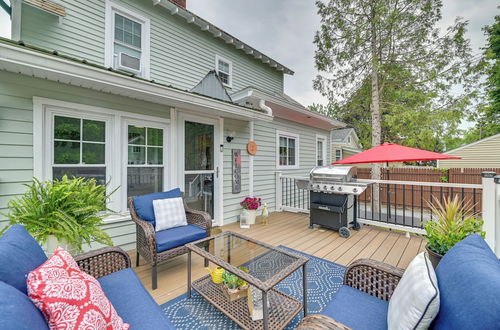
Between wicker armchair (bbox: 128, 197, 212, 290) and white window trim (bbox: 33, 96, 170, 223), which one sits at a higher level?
white window trim (bbox: 33, 96, 170, 223)

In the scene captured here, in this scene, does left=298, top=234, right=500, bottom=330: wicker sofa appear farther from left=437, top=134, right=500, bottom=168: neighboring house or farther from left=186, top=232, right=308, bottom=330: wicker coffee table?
left=437, top=134, right=500, bottom=168: neighboring house

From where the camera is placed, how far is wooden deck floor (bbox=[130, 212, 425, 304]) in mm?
2621

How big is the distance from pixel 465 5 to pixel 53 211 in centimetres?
964

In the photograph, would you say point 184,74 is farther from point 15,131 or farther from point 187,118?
point 15,131

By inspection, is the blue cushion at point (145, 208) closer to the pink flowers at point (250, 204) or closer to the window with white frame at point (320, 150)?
the pink flowers at point (250, 204)

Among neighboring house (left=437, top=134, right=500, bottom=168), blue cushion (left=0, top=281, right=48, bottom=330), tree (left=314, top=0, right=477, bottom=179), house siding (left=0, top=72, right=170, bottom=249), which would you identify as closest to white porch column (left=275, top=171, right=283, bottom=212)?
tree (left=314, top=0, right=477, bottom=179)

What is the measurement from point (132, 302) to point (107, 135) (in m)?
2.66

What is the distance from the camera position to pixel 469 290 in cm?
87

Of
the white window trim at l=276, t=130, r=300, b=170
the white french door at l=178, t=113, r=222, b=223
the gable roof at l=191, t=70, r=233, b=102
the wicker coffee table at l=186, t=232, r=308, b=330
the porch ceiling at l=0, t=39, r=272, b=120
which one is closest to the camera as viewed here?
the wicker coffee table at l=186, t=232, r=308, b=330

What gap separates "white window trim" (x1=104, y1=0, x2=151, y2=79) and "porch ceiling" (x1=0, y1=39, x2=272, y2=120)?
1.12 meters

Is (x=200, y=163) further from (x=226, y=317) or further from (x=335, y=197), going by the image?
(x=226, y=317)

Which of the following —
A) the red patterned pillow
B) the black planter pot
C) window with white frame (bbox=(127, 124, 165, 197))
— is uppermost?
window with white frame (bbox=(127, 124, 165, 197))

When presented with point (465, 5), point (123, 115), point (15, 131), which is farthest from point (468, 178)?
point (15, 131)

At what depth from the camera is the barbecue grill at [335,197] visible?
3.90 m
